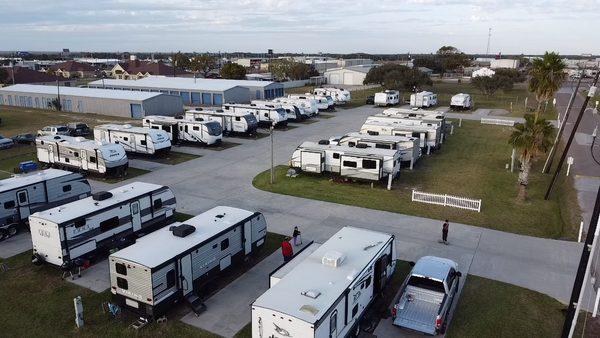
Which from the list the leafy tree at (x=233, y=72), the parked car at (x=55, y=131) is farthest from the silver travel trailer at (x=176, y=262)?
the leafy tree at (x=233, y=72)

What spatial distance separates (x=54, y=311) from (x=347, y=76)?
96.6m

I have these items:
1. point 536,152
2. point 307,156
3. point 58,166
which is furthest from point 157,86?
point 536,152

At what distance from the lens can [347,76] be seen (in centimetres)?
10538

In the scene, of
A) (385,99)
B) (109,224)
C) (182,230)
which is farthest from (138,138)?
(385,99)

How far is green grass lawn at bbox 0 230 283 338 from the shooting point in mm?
13422

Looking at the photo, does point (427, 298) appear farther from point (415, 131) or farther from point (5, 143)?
point (5, 143)

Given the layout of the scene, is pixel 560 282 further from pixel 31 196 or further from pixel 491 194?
pixel 31 196

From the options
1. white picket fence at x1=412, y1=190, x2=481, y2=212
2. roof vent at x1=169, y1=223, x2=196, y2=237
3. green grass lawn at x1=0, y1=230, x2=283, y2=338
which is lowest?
green grass lawn at x1=0, y1=230, x2=283, y2=338

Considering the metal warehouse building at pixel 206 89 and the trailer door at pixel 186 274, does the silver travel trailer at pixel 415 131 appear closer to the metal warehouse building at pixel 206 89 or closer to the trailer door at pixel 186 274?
the trailer door at pixel 186 274

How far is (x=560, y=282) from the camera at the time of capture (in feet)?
53.6

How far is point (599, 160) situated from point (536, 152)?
575 inches

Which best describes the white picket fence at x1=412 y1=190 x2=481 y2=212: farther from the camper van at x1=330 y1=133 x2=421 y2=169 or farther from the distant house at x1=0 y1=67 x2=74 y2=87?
the distant house at x1=0 y1=67 x2=74 y2=87

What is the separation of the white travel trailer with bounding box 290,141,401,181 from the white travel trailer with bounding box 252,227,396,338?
1208cm

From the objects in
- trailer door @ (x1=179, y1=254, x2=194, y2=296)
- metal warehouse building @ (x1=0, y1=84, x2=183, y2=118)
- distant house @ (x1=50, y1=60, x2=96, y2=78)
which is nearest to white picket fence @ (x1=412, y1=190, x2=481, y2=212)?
trailer door @ (x1=179, y1=254, x2=194, y2=296)
